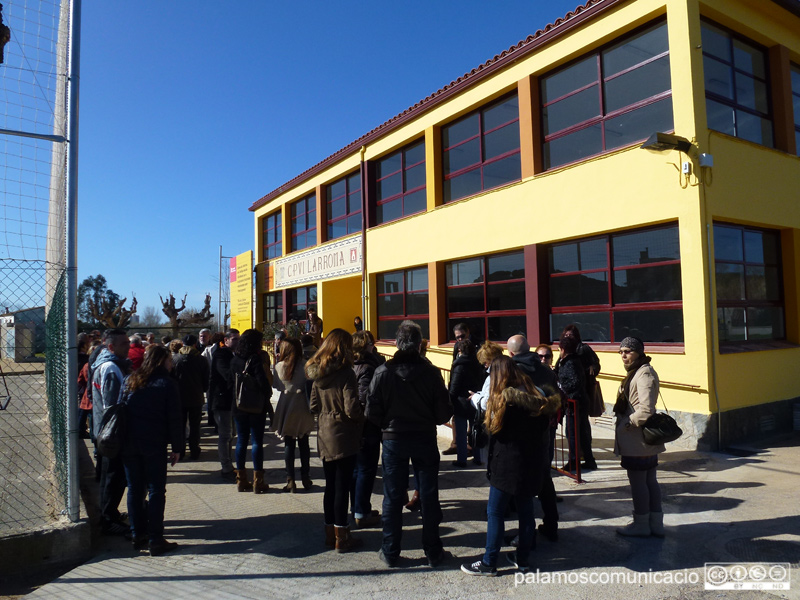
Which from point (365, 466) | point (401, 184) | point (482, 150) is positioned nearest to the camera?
point (365, 466)

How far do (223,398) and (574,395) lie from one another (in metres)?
4.20

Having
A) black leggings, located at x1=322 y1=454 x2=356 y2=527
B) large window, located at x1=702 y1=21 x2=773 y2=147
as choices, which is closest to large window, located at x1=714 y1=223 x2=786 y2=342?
large window, located at x1=702 y1=21 x2=773 y2=147

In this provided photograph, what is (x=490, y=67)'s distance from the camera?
11.4 meters

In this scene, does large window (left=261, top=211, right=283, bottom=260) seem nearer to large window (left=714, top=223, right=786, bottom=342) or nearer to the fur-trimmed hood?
large window (left=714, top=223, right=786, bottom=342)

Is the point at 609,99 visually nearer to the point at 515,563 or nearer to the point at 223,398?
the point at 223,398

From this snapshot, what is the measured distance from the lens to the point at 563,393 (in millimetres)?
6520

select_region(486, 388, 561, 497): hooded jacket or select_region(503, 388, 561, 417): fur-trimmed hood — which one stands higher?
select_region(503, 388, 561, 417): fur-trimmed hood

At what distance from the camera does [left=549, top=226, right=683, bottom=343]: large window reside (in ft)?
27.7

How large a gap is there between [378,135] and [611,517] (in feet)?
41.2

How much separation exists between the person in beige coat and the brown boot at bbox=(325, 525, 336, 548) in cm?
236

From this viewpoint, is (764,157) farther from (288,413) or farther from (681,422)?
(288,413)

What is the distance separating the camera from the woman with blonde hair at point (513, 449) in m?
3.77

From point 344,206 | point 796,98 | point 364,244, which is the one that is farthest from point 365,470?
point 344,206

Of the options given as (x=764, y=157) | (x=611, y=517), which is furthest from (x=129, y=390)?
(x=764, y=157)
